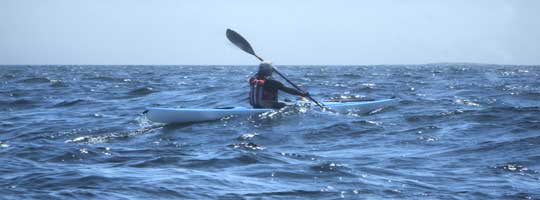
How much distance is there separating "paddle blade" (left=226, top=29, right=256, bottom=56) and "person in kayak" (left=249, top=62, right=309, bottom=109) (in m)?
2.71

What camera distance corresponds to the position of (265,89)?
13.3m

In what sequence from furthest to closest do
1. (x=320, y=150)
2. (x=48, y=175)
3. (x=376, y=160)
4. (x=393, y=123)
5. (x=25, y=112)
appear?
Result: (x=25, y=112) → (x=393, y=123) → (x=320, y=150) → (x=376, y=160) → (x=48, y=175)

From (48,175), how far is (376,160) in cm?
370

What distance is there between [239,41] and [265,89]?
3.13 meters

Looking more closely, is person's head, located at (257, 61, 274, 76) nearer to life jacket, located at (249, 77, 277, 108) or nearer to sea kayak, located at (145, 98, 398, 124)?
life jacket, located at (249, 77, 277, 108)

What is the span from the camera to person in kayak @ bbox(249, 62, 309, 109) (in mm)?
12984

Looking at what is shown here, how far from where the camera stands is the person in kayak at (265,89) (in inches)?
511

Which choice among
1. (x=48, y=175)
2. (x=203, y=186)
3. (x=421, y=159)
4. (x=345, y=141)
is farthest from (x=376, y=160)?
(x=48, y=175)

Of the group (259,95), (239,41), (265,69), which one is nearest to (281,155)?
(265,69)

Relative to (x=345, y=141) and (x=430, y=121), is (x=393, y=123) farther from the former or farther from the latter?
(x=345, y=141)

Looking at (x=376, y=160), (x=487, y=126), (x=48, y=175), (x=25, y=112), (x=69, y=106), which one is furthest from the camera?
(x=69, y=106)

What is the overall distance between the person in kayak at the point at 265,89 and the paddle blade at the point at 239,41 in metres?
2.71

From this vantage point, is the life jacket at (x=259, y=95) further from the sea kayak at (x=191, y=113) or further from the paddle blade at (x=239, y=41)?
the paddle blade at (x=239, y=41)

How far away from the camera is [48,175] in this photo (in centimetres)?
699
